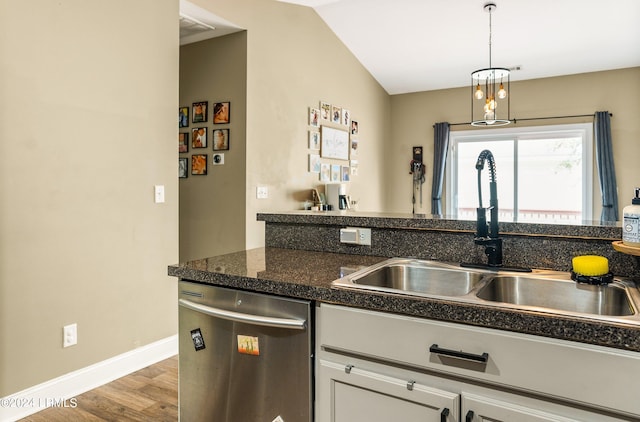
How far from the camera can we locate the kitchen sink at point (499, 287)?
123 centimetres

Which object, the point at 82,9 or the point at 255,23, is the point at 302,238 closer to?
the point at 82,9

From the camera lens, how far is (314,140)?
15.3 feet

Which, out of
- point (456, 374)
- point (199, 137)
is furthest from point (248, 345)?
point (199, 137)

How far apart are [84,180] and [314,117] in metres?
2.72

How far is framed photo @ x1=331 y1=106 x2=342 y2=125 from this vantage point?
5055mm

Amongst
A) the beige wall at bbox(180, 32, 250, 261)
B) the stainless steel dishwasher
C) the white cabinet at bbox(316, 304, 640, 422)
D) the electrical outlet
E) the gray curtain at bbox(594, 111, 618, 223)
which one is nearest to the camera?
the white cabinet at bbox(316, 304, 640, 422)

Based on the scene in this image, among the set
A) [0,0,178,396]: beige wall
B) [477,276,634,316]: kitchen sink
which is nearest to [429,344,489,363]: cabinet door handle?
[477,276,634,316]: kitchen sink

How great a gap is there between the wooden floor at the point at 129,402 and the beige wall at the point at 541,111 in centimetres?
480

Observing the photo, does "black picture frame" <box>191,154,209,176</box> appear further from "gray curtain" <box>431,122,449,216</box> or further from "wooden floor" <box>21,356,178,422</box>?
"gray curtain" <box>431,122,449,216</box>

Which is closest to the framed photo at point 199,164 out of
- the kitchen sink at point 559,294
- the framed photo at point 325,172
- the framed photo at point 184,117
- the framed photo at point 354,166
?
the framed photo at point 184,117

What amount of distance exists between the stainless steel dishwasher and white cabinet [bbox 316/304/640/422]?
74mm

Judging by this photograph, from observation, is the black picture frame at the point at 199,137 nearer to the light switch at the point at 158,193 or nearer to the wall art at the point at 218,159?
the wall art at the point at 218,159

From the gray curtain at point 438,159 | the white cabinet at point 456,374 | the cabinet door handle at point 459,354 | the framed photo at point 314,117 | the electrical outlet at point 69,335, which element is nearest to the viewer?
the white cabinet at point 456,374

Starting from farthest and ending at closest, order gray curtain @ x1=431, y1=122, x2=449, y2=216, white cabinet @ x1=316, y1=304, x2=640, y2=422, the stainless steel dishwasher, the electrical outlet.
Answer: gray curtain @ x1=431, y1=122, x2=449, y2=216 → the electrical outlet → the stainless steel dishwasher → white cabinet @ x1=316, y1=304, x2=640, y2=422
